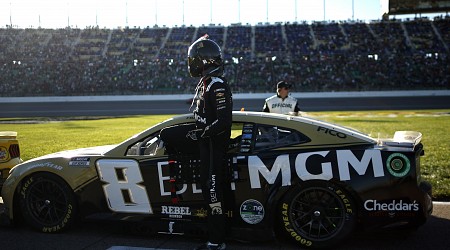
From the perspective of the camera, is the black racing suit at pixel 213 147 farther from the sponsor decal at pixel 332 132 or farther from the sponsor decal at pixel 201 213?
the sponsor decal at pixel 332 132

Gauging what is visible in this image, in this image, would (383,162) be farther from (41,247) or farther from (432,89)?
(432,89)

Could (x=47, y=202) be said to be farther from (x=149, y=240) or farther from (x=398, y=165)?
(x=398, y=165)

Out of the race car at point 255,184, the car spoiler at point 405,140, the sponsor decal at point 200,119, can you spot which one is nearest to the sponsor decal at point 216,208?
the race car at point 255,184

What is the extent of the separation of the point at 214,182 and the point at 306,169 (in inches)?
32.0

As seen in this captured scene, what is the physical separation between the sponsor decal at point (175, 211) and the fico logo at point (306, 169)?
2.24 ft

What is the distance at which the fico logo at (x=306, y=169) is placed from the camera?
3.87m

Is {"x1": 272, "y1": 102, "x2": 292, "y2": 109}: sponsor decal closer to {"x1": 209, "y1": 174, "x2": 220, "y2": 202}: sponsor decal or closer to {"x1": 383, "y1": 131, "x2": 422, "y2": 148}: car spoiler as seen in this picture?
{"x1": 383, "y1": 131, "x2": 422, "y2": 148}: car spoiler

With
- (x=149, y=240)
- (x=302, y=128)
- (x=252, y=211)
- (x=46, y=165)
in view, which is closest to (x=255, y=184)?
(x=252, y=211)

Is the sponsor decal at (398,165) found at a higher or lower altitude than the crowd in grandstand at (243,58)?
lower

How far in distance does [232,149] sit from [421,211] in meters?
1.72

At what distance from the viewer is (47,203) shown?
15.0ft

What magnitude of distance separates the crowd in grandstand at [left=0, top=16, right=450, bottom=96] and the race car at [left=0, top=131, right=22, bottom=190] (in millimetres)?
31692

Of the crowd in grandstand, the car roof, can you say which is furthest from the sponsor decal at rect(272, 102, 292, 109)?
the crowd in grandstand

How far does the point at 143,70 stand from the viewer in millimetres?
43281
